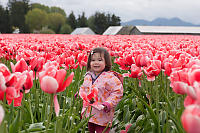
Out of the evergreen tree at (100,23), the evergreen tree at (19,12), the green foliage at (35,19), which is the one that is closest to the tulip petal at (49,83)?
the evergreen tree at (19,12)

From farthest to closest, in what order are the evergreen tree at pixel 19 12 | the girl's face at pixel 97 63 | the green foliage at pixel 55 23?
1. the green foliage at pixel 55 23
2. the evergreen tree at pixel 19 12
3. the girl's face at pixel 97 63

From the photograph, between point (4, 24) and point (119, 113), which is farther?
point (4, 24)

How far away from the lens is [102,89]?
2910 millimetres

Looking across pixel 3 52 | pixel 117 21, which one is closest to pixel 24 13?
pixel 117 21

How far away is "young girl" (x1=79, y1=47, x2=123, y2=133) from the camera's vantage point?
279cm

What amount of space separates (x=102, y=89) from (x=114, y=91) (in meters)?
0.14

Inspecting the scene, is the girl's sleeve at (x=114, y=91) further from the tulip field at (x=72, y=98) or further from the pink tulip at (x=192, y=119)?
the pink tulip at (x=192, y=119)

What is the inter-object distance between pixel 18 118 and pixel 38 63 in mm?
758

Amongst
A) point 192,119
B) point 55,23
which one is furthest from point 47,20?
point 192,119

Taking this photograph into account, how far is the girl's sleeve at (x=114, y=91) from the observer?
2.74 metres

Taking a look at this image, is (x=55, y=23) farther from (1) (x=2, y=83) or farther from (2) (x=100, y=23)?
(1) (x=2, y=83)

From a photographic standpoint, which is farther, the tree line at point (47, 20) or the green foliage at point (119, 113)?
the tree line at point (47, 20)

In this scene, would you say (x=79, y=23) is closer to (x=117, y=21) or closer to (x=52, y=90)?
(x=117, y=21)

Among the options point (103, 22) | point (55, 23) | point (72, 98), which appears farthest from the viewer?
point (55, 23)
